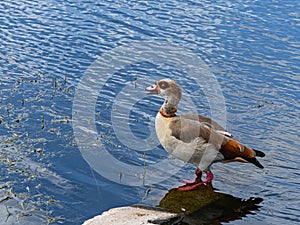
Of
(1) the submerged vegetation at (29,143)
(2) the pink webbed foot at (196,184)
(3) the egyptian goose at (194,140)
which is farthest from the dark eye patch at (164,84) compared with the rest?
(1) the submerged vegetation at (29,143)

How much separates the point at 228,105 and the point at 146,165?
268 centimetres

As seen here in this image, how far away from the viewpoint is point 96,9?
48.6ft

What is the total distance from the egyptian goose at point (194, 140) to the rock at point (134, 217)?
0.99m

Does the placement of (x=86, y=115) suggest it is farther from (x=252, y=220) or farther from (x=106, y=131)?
(x=252, y=220)

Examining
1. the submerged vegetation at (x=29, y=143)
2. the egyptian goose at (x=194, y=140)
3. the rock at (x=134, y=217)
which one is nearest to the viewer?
the rock at (x=134, y=217)

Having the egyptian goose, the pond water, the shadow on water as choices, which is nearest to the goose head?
the egyptian goose

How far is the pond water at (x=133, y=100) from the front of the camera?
24.9ft

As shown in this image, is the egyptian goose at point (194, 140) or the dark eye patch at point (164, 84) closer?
the egyptian goose at point (194, 140)

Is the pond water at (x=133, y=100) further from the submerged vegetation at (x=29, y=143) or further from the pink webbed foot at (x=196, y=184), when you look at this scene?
the pink webbed foot at (x=196, y=184)

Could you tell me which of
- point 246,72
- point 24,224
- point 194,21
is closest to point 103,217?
point 24,224

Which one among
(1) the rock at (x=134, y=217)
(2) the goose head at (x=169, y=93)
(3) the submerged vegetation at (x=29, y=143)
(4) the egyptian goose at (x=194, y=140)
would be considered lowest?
(3) the submerged vegetation at (x=29, y=143)

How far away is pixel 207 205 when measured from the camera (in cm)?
751

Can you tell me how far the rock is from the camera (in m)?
6.48

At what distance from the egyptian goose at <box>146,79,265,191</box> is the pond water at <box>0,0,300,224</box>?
394 millimetres
